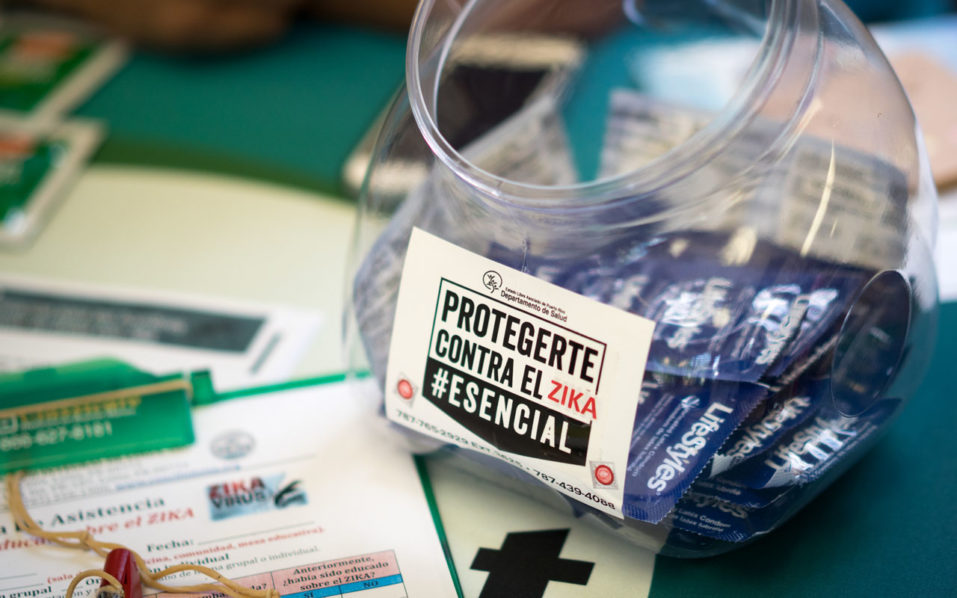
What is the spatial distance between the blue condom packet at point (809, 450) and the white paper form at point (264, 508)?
17 cm

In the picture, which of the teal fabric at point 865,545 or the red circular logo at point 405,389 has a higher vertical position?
the red circular logo at point 405,389

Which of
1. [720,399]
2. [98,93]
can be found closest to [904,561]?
[720,399]

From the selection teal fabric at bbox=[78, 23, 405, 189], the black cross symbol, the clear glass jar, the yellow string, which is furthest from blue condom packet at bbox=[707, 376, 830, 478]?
teal fabric at bbox=[78, 23, 405, 189]

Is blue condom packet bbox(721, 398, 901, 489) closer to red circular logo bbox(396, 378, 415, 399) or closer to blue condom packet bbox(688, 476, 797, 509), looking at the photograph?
blue condom packet bbox(688, 476, 797, 509)

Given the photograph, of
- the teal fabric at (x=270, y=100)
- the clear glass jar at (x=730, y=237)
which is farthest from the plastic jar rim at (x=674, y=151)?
the teal fabric at (x=270, y=100)

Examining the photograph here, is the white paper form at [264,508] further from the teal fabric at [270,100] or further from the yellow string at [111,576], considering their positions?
the teal fabric at [270,100]

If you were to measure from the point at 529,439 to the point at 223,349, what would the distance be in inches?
12.3

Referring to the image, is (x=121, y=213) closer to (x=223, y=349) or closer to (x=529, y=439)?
(x=223, y=349)

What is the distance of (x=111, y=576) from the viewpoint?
455 mm

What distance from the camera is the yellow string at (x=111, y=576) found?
1.52 ft

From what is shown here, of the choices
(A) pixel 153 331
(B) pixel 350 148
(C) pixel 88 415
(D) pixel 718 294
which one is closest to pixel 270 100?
(B) pixel 350 148

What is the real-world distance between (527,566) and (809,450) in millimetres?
165

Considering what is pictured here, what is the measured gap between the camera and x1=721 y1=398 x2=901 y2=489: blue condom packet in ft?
1.42

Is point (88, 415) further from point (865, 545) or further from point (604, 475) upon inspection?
point (865, 545)
